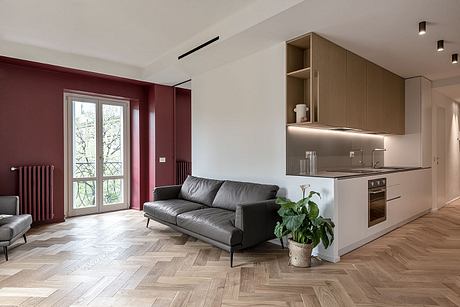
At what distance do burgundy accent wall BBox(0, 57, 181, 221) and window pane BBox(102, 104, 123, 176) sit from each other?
0.26 metres

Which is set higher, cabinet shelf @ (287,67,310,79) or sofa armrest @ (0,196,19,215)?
cabinet shelf @ (287,67,310,79)

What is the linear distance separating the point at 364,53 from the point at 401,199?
90.4 inches

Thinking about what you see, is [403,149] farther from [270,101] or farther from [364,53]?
[270,101]

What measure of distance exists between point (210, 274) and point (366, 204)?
215 cm

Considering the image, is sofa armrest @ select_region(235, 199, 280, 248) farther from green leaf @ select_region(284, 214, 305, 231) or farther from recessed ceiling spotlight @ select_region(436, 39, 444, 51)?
recessed ceiling spotlight @ select_region(436, 39, 444, 51)

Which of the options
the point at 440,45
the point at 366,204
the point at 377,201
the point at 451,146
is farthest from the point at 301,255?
the point at 451,146

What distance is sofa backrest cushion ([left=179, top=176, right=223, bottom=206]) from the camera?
171 inches

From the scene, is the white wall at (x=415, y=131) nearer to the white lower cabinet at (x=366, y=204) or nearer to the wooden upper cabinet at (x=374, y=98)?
the white lower cabinet at (x=366, y=204)

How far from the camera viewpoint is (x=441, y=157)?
6.36 meters

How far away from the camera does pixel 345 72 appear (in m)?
4.06

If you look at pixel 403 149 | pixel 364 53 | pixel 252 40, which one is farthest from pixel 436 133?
pixel 252 40

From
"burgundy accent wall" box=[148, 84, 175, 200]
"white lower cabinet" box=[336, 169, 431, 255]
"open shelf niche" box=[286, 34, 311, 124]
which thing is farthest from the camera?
"burgundy accent wall" box=[148, 84, 175, 200]

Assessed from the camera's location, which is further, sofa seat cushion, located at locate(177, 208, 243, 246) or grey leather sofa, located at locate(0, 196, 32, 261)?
grey leather sofa, located at locate(0, 196, 32, 261)

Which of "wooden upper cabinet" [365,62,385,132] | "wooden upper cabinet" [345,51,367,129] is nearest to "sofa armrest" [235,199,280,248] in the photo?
"wooden upper cabinet" [345,51,367,129]
